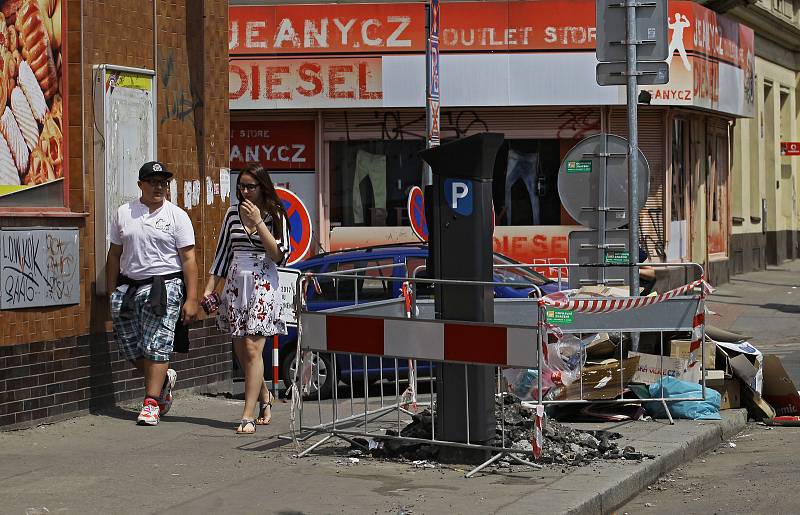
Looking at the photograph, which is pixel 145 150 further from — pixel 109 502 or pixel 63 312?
pixel 109 502

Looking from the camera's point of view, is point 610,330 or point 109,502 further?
point 610,330

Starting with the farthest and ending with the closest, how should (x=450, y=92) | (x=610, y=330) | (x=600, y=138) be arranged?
(x=450, y=92) < (x=600, y=138) < (x=610, y=330)

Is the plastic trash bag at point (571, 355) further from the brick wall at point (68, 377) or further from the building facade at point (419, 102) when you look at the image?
the building facade at point (419, 102)

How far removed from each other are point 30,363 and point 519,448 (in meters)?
3.36

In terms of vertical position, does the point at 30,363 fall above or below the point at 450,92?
below

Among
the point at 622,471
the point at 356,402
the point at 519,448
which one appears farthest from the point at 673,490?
the point at 356,402

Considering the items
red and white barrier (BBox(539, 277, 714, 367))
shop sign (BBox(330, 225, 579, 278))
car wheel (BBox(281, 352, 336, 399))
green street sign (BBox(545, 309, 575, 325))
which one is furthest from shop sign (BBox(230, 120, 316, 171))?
green street sign (BBox(545, 309, 575, 325))

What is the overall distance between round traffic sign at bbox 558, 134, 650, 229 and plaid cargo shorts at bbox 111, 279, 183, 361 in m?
4.07

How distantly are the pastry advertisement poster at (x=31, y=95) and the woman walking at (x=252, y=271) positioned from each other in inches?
54.2

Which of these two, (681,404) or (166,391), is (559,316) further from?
(166,391)

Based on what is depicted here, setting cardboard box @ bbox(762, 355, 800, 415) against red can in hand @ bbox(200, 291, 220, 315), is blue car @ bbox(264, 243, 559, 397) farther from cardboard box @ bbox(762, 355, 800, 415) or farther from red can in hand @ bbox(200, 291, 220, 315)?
red can in hand @ bbox(200, 291, 220, 315)

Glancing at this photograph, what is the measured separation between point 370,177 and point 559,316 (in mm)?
13152

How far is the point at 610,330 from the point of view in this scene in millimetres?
9852

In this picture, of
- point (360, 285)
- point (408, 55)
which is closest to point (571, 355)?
point (360, 285)
